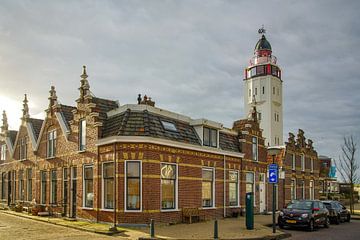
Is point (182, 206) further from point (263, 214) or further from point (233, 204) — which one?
point (263, 214)

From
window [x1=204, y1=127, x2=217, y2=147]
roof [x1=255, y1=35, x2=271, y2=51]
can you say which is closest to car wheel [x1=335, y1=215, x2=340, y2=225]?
window [x1=204, y1=127, x2=217, y2=147]

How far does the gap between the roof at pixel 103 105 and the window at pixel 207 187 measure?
652 cm

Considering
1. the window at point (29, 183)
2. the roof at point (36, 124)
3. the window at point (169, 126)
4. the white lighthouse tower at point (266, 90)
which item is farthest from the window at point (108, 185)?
the white lighthouse tower at point (266, 90)

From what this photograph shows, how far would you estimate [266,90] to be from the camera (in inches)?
2542

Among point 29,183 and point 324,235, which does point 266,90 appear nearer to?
point 29,183

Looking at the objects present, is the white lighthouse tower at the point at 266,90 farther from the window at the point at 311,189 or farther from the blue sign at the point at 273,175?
the blue sign at the point at 273,175

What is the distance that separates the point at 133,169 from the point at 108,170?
1.53 m

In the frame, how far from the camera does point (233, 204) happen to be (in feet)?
90.4

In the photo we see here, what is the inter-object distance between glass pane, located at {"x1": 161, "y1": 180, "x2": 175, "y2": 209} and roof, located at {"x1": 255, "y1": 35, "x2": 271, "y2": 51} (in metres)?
49.6

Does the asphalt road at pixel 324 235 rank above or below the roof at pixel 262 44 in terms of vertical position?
below

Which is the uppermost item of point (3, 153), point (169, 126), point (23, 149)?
point (169, 126)

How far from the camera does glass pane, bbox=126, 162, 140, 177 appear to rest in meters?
20.6

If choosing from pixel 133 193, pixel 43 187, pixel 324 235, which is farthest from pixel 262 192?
pixel 43 187

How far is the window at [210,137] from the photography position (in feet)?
83.8
